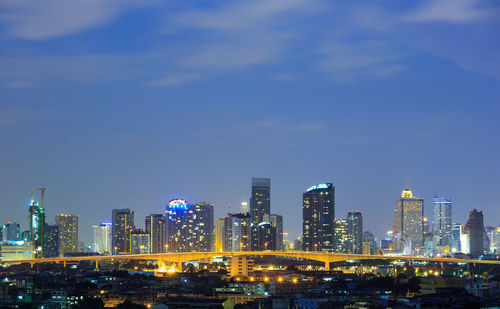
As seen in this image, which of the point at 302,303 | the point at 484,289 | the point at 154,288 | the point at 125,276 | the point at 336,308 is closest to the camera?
the point at 336,308

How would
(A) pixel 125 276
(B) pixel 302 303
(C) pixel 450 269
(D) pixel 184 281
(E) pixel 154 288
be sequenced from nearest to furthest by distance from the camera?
(B) pixel 302 303, (E) pixel 154 288, (D) pixel 184 281, (A) pixel 125 276, (C) pixel 450 269

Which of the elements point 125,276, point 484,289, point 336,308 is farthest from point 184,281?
point 336,308

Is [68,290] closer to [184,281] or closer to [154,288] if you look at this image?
[154,288]

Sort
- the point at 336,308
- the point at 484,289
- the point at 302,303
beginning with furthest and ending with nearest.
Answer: the point at 484,289
the point at 302,303
the point at 336,308

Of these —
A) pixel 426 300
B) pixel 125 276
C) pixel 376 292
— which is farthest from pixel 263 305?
pixel 125 276

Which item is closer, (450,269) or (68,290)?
(68,290)

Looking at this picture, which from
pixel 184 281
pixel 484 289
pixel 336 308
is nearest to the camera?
pixel 336 308

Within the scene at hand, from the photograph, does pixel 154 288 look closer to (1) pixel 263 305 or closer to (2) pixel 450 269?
(1) pixel 263 305

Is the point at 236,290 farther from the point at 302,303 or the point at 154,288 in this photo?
the point at 302,303

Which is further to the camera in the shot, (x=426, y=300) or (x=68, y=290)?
(x=68, y=290)
